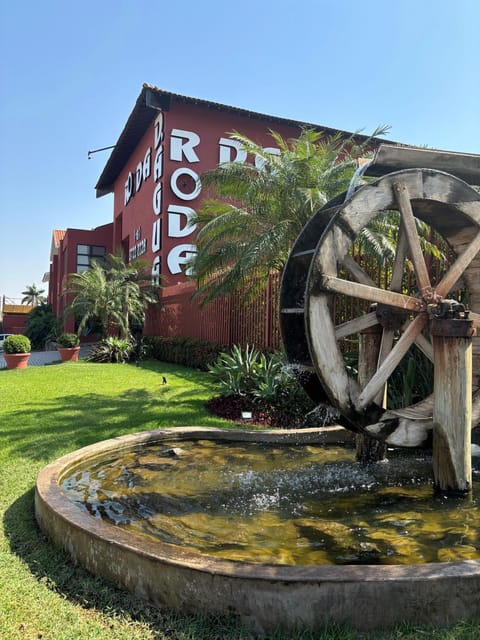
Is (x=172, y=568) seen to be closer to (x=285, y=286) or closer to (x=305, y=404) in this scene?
(x=285, y=286)

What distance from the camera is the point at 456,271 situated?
470 centimetres

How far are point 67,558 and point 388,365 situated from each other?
9.64 feet

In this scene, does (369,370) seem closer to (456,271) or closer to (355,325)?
(355,325)

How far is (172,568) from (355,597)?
87 centimetres

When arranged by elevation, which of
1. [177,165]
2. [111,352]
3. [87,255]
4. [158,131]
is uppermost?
[158,131]

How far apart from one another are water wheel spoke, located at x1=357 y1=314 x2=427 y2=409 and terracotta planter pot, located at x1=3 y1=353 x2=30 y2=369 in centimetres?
1219

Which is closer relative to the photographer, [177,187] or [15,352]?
[15,352]

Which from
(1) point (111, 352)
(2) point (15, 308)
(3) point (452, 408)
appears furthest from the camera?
(2) point (15, 308)

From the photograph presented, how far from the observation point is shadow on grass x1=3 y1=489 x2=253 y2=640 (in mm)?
2205

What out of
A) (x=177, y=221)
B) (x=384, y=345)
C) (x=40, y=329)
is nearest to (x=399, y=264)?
(x=384, y=345)

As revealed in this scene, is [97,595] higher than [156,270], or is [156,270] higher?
[156,270]

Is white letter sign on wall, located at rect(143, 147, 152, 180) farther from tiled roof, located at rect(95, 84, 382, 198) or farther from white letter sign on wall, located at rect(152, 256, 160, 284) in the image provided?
white letter sign on wall, located at rect(152, 256, 160, 284)

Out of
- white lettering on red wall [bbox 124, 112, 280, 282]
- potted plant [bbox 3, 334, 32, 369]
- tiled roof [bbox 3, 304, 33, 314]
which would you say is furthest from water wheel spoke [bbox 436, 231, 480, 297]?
tiled roof [bbox 3, 304, 33, 314]

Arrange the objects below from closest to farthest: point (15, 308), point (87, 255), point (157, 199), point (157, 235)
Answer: point (157, 199) < point (157, 235) < point (87, 255) < point (15, 308)
